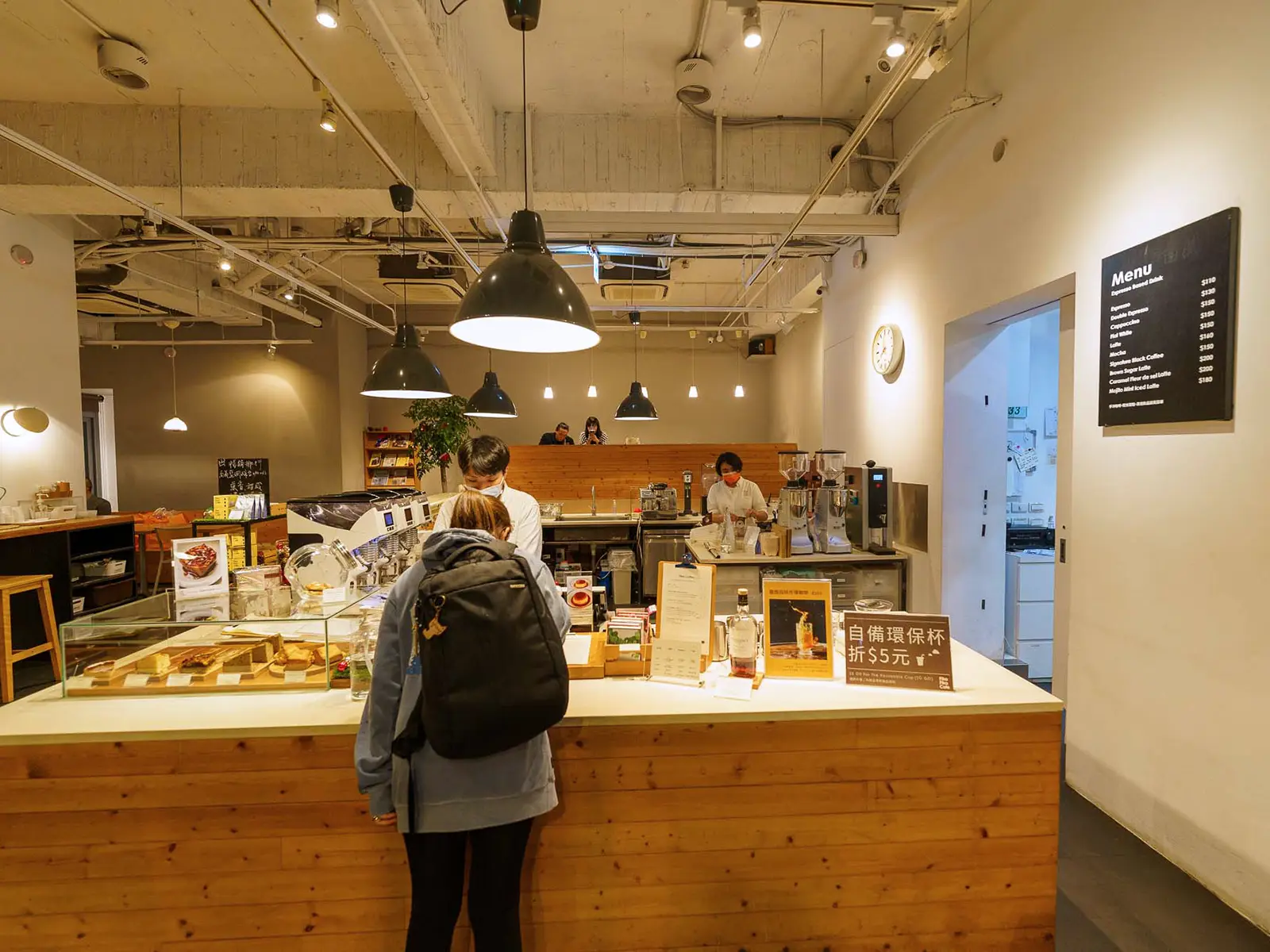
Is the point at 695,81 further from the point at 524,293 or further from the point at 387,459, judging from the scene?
the point at 387,459

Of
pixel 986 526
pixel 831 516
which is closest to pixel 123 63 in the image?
pixel 831 516

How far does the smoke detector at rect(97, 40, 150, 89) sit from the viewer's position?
3709mm

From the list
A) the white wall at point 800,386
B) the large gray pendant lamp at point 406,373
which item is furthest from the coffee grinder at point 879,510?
the large gray pendant lamp at point 406,373

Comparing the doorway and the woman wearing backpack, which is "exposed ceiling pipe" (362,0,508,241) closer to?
the woman wearing backpack

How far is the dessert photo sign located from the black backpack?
1.35 metres

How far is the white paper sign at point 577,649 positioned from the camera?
207 cm

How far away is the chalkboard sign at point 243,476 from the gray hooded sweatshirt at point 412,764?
8.41m

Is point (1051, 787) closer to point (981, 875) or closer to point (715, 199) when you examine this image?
point (981, 875)

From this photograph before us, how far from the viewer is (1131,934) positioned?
214cm

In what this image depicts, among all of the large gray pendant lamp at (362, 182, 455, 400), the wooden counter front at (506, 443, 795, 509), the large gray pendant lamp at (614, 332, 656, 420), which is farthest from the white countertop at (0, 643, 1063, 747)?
the wooden counter front at (506, 443, 795, 509)

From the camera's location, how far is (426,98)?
348cm

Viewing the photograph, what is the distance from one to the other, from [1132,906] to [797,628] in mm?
1722

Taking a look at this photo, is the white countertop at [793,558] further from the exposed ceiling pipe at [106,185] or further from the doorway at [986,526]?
the exposed ceiling pipe at [106,185]

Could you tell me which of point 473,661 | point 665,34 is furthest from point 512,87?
point 473,661
